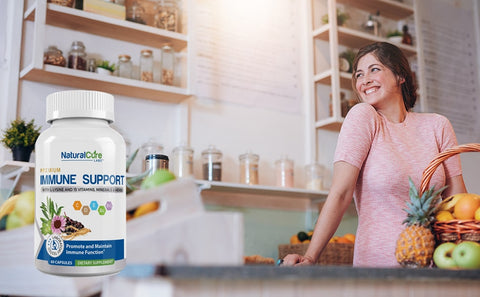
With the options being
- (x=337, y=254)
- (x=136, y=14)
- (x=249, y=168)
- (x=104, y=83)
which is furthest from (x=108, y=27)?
(x=337, y=254)

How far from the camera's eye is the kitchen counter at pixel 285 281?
508 millimetres

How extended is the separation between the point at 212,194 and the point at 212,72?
64 cm

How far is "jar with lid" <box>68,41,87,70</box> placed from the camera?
7.75 ft

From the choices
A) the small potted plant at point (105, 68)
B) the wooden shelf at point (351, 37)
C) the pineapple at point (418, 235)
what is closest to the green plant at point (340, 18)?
the wooden shelf at point (351, 37)

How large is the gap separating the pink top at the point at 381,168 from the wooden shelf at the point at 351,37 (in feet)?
6.41

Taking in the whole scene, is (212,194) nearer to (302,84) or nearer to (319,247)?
(302,84)

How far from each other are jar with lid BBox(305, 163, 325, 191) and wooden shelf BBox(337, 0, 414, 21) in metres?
1.09

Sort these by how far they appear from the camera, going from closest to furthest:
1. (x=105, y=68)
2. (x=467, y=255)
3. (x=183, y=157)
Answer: (x=467, y=255), (x=105, y=68), (x=183, y=157)

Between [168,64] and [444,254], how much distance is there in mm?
1906

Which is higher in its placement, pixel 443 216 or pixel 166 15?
Answer: pixel 166 15

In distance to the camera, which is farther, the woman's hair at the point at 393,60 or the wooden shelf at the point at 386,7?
the wooden shelf at the point at 386,7

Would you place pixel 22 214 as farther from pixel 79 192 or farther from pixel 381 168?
pixel 381 168

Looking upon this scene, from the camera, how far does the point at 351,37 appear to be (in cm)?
323

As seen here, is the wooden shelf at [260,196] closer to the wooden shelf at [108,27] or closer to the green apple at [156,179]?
the wooden shelf at [108,27]
